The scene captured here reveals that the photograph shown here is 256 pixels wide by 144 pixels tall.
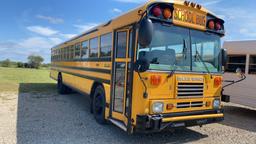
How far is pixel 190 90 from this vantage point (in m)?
4.79

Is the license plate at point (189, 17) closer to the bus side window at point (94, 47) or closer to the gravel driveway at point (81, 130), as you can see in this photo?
the gravel driveway at point (81, 130)

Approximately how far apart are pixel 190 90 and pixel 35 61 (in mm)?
49811

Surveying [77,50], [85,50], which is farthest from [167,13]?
[77,50]

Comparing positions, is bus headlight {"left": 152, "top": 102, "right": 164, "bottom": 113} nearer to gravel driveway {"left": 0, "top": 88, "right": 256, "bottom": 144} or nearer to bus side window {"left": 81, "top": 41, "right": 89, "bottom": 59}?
gravel driveway {"left": 0, "top": 88, "right": 256, "bottom": 144}

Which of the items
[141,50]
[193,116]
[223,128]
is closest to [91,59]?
[141,50]

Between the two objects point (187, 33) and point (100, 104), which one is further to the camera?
point (100, 104)

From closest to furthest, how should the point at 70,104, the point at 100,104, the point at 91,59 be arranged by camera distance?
the point at 100,104, the point at 91,59, the point at 70,104

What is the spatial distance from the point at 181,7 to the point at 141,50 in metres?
1.19

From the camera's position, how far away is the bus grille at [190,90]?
15.2 ft

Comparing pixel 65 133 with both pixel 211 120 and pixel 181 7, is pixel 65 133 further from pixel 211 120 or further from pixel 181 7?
Answer: pixel 181 7

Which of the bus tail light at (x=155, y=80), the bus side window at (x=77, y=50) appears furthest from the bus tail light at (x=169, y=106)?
the bus side window at (x=77, y=50)

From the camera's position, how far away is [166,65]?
450 cm

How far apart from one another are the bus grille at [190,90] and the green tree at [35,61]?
4655 cm

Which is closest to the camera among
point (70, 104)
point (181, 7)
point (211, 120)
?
point (181, 7)
